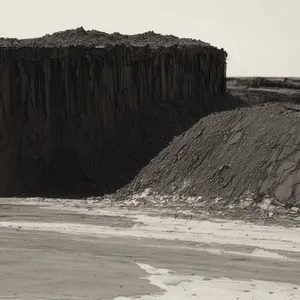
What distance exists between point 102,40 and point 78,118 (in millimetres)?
4930

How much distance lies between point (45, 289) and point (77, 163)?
13.8 m

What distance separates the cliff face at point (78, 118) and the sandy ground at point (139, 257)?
5.28m

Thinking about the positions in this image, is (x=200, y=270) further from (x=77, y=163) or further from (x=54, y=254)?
(x=77, y=163)

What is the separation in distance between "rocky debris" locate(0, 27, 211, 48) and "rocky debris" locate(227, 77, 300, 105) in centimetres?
780

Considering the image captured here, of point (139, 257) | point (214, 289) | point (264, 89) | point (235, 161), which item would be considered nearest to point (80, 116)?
point (235, 161)

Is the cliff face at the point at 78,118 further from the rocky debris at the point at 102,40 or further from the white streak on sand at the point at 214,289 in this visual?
the white streak on sand at the point at 214,289

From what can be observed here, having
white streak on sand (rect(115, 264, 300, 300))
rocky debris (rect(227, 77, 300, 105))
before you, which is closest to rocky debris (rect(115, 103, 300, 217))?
white streak on sand (rect(115, 264, 300, 300))

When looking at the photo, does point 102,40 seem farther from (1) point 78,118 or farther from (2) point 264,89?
(2) point 264,89

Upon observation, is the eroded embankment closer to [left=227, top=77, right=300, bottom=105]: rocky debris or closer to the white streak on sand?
the white streak on sand

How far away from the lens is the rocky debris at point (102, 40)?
27719 mm

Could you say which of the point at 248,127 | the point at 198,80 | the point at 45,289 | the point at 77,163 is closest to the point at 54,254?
the point at 45,289

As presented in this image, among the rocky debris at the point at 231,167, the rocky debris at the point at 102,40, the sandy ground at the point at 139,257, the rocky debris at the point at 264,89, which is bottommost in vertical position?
the sandy ground at the point at 139,257

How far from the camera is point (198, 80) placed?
3088 centimetres

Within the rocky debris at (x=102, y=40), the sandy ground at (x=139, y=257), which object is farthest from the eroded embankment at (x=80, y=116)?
the sandy ground at (x=139, y=257)
